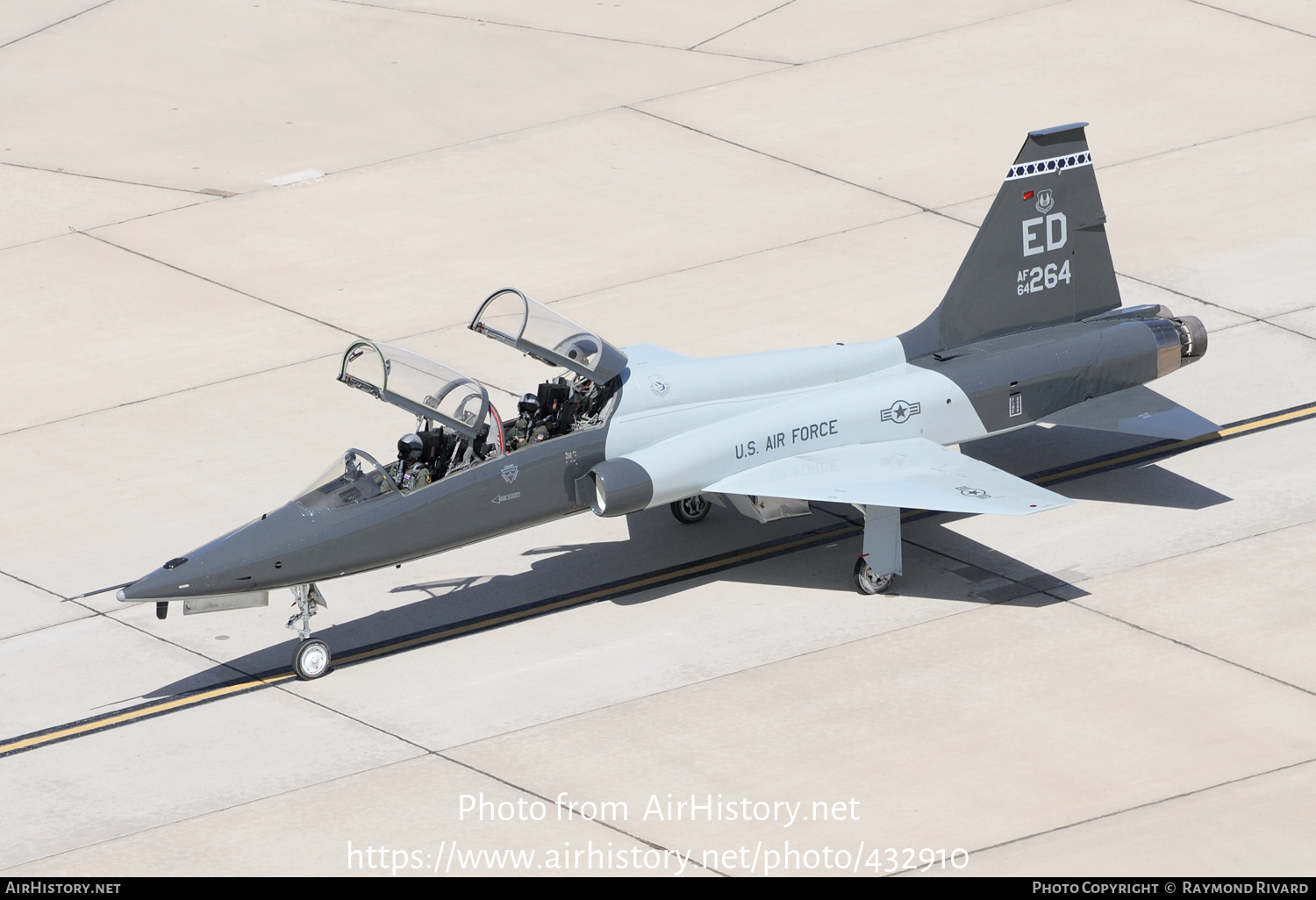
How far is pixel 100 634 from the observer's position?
17.6 metres

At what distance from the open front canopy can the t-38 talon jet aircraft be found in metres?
0.02

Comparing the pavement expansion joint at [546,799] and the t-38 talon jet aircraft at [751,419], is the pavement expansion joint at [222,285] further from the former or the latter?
the pavement expansion joint at [546,799]

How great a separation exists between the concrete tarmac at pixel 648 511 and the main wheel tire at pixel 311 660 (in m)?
0.38

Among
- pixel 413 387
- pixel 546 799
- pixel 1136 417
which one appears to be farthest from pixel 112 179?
pixel 546 799

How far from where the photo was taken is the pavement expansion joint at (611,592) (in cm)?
1617

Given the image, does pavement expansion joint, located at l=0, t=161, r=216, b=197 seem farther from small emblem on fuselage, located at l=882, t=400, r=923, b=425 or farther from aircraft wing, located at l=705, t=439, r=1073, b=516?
small emblem on fuselage, located at l=882, t=400, r=923, b=425

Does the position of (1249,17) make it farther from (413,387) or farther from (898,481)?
(413,387)

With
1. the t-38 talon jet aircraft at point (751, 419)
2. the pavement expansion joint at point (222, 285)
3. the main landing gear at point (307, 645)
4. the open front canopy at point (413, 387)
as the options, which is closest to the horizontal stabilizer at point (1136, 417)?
the t-38 talon jet aircraft at point (751, 419)

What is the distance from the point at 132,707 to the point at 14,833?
77.3 inches

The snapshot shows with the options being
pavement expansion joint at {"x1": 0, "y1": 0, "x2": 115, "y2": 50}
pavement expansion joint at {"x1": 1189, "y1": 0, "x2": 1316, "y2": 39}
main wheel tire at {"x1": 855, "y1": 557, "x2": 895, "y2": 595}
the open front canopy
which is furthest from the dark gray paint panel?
pavement expansion joint at {"x1": 0, "y1": 0, "x2": 115, "y2": 50}

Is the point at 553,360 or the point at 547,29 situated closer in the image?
the point at 553,360

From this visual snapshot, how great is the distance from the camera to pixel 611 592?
58.6 ft

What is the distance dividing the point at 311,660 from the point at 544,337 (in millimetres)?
3621
